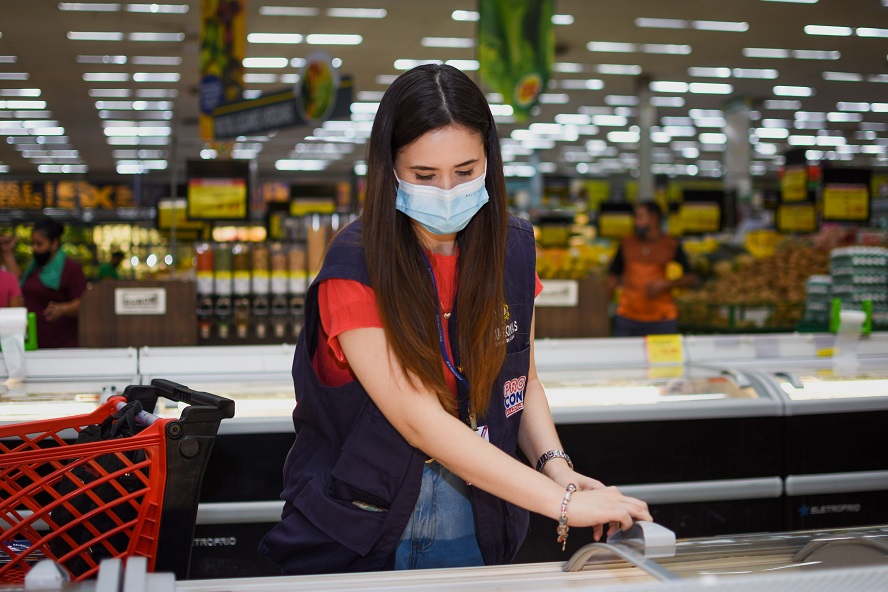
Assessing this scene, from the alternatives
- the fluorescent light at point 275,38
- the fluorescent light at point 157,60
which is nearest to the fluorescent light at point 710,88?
the fluorescent light at point 275,38

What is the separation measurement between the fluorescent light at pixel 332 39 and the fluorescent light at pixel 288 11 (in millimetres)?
1158

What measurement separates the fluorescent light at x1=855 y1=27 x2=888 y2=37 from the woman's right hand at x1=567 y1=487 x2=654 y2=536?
13.6 meters

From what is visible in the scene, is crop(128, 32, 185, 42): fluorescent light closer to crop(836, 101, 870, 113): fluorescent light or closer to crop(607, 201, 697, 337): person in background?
crop(607, 201, 697, 337): person in background

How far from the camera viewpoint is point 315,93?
8055mm

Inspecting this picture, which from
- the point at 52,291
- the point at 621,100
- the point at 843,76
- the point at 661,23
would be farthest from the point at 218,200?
the point at 843,76

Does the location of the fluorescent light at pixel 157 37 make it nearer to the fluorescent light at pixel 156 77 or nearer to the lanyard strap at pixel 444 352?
the fluorescent light at pixel 156 77

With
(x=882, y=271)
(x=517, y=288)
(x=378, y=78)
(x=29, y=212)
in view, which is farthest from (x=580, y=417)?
(x=29, y=212)

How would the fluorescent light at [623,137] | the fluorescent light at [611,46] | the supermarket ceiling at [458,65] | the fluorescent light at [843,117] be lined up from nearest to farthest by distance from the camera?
the supermarket ceiling at [458,65] → the fluorescent light at [611,46] → the fluorescent light at [843,117] → the fluorescent light at [623,137]

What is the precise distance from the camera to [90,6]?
37.6ft

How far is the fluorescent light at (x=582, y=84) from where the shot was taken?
16.6m

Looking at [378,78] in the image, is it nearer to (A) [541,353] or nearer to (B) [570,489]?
(A) [541,353]

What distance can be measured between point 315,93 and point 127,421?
22.1 feet

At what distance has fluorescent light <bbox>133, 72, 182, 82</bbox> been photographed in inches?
603

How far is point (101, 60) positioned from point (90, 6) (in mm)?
3075
